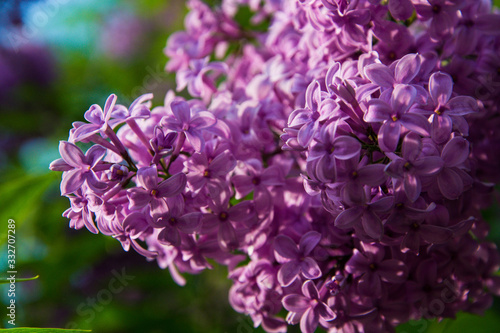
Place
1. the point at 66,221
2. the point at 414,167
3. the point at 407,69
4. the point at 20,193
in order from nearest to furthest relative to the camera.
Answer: the point at 414,167
the point at 407,69
the point at 20,193
the point at 66,221

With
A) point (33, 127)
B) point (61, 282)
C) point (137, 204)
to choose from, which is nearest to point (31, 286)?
point (61, 282)

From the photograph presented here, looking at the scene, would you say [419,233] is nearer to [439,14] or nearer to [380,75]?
[380,75]

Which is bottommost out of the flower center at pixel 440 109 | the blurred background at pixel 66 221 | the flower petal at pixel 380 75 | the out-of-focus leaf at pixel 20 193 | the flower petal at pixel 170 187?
the blurred background at pixel 66 221

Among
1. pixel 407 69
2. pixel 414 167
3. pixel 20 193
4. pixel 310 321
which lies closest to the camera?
pixel 414 167

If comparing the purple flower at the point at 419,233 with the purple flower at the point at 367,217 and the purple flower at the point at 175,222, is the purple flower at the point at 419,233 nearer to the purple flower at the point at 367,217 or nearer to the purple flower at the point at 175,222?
the purple flower at the point at 367,217

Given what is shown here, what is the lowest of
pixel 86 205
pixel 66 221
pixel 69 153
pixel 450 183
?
pixel 66 221

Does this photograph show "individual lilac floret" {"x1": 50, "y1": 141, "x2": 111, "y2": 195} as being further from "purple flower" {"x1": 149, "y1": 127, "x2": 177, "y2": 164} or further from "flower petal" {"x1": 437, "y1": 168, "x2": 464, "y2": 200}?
"flower petal" {"x1": 437, "y1": 168, "x2": 464, "y2": 200}

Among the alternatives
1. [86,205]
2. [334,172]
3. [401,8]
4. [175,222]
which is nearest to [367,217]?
[334,172]

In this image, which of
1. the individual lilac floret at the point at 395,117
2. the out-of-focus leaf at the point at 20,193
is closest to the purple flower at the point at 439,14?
the individual lilac floret at the point at 395,117
